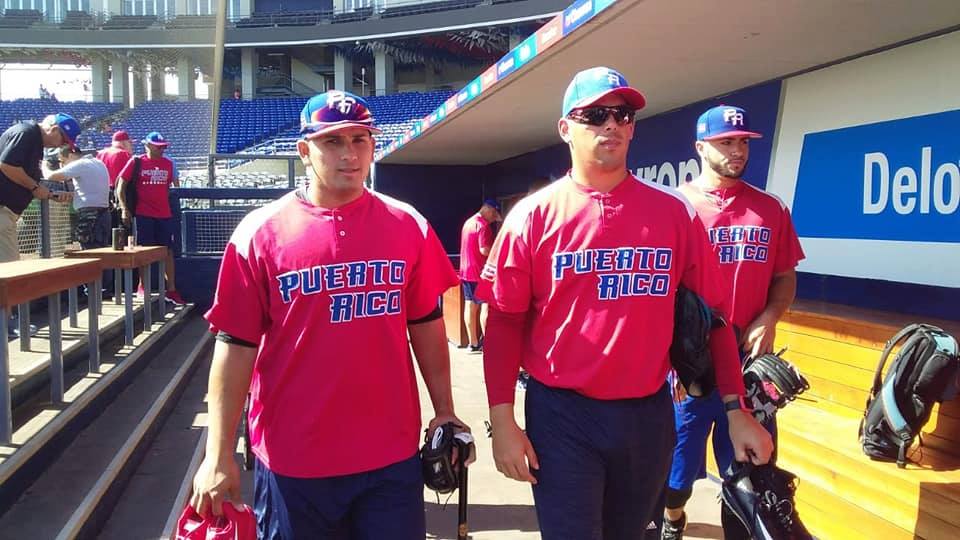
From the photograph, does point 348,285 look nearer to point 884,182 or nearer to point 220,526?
point 220,526

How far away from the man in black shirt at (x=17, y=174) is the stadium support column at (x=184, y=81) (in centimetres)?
2916

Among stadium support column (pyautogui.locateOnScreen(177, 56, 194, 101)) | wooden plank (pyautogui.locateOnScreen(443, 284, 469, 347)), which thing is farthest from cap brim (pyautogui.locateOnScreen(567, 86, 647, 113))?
stadium support column (pyautogui.locateOnScreen(177, 56, 194, 101))

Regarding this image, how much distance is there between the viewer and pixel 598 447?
214 cm

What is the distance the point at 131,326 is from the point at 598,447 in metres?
5.05

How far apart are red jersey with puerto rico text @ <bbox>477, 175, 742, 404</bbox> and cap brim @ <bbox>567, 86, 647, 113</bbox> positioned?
0.22 m

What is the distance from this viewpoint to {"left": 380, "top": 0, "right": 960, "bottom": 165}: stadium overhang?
3699mm

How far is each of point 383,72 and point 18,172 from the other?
35.8 m

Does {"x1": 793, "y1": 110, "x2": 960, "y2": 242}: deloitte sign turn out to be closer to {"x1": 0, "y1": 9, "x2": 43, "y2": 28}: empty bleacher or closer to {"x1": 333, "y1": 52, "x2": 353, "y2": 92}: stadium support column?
{"x1": 333, "y1": 52, "x2": 353, "y2": 92}: stadium support column

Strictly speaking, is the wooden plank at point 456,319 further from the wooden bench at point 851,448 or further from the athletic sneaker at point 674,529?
the athletic sneaker at point 674,529

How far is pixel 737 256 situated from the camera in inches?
123

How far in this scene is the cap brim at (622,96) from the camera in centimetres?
211

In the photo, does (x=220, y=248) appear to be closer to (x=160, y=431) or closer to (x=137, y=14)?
(x=160, y=431)

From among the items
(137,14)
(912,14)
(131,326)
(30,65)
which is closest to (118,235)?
(131,326)

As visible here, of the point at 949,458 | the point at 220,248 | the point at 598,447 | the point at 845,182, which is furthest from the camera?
the point at 220,248
